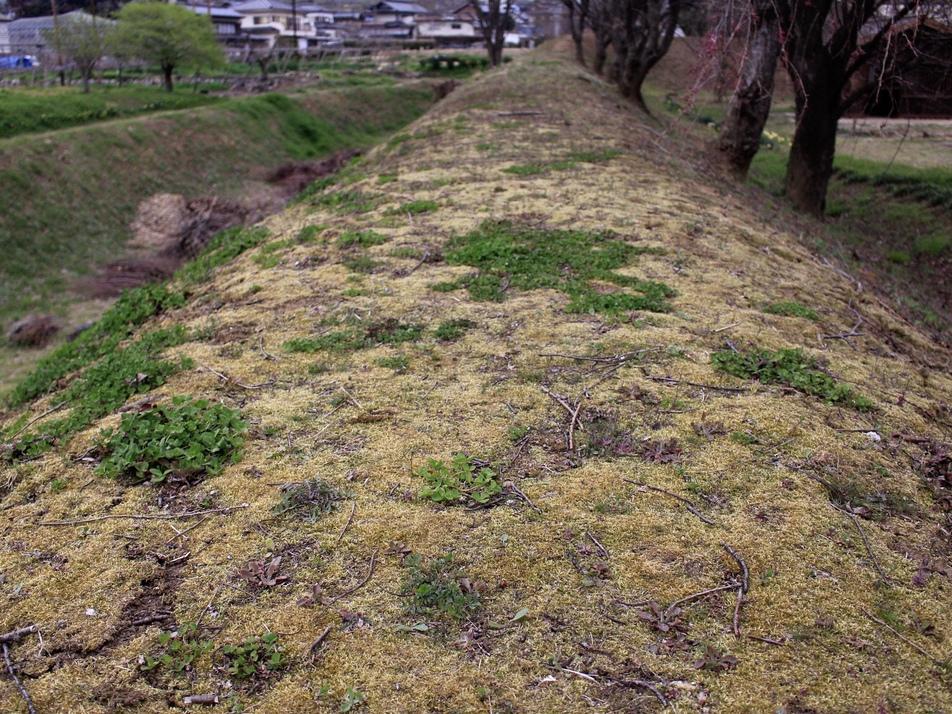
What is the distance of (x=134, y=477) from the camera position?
12.8ft

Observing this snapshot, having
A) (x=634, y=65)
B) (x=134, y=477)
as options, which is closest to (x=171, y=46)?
(x=634, y=65)

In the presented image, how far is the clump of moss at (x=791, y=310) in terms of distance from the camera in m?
5.88

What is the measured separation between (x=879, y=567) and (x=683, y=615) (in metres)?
0.92

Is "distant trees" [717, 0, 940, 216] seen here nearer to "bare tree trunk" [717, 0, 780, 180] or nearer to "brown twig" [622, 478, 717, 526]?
"bare tree trunk" [717, 0, 780, 180]

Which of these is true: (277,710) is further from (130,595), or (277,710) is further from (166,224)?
(166,224)

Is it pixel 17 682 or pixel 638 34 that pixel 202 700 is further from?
pixel 638 34

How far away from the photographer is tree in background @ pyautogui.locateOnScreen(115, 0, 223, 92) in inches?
1273

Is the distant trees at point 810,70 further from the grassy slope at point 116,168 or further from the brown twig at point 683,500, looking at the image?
the grassy slope at point 116,168

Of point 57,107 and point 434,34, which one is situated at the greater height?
point 434,34

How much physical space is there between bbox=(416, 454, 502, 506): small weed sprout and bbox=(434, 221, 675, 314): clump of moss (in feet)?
7.21

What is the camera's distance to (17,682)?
2691mm

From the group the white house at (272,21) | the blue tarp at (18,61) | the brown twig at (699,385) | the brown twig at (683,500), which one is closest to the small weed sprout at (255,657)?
the brown twig at (683,500)

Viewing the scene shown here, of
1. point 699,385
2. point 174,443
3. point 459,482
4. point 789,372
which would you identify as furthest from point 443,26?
point 459,482

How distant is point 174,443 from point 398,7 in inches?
3009
